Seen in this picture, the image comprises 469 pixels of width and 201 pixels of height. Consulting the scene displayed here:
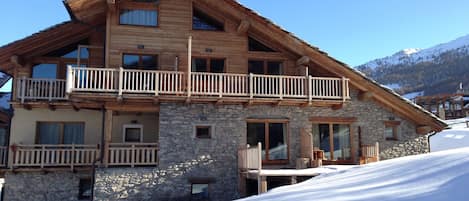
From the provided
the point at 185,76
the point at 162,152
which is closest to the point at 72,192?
the point at 162,152

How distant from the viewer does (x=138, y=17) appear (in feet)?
52.1

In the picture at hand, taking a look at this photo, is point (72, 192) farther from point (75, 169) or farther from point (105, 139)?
point (105, 139)

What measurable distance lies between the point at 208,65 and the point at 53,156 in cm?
657

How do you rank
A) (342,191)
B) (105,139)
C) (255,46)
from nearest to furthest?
1. (342,191)
2. (105,139)
3. (255,46)

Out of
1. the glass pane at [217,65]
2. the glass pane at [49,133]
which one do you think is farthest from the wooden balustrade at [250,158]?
the glass pane at [49,133]

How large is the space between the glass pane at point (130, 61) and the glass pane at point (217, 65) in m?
2.87

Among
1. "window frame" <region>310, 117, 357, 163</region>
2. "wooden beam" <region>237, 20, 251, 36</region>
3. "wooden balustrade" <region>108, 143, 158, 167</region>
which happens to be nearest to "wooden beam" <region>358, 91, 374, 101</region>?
"window frame" <region>310, 117, 357, 163</region>

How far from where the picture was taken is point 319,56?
16375mm

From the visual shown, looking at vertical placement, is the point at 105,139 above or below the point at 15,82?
below

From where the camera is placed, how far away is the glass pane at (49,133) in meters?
16.0

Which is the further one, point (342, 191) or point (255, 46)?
point (255, 46)

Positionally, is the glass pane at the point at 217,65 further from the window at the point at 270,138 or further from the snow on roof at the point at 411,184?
the snow on roof at the point at 411,184

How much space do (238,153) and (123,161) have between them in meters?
4.06

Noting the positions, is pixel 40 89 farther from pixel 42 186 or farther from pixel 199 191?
pixel 199 191
